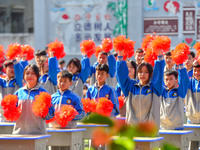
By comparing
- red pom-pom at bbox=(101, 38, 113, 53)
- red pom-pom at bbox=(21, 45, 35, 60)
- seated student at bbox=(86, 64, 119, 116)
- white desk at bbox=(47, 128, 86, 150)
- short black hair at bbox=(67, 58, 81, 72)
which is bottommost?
white desk at bbox=(47, 128, 86, 150)

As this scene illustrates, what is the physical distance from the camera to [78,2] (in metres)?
16.3

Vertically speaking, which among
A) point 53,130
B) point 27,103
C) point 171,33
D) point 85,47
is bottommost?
point 53,130

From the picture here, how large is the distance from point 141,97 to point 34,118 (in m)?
1.15

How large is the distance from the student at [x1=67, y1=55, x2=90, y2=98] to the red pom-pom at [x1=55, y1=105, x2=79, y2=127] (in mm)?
2218

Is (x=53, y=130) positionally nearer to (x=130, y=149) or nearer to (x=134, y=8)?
(x=130, y=149)

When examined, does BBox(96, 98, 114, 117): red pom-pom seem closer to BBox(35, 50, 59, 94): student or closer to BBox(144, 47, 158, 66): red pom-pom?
BBox(144, 47, 158, 66): red pom-pom

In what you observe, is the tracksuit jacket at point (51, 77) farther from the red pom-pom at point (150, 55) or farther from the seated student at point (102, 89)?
the red pom-pom at point (150, 55)

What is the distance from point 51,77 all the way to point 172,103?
2.25 metres

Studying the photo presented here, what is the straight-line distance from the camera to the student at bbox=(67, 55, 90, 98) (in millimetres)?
7359

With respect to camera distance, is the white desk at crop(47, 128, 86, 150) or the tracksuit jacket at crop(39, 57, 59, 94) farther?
the tracksuit jacket at crop(39, 57, 59, 94)

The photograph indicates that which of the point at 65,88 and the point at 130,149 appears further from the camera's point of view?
the point at 65,88

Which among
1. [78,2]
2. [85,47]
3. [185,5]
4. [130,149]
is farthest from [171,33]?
[130,149]

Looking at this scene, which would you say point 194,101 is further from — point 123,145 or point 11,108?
point 123,145

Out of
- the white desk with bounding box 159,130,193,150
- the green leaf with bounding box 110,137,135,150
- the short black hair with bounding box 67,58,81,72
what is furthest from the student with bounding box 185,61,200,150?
the green leaf with bounding box 110,137,135,150
